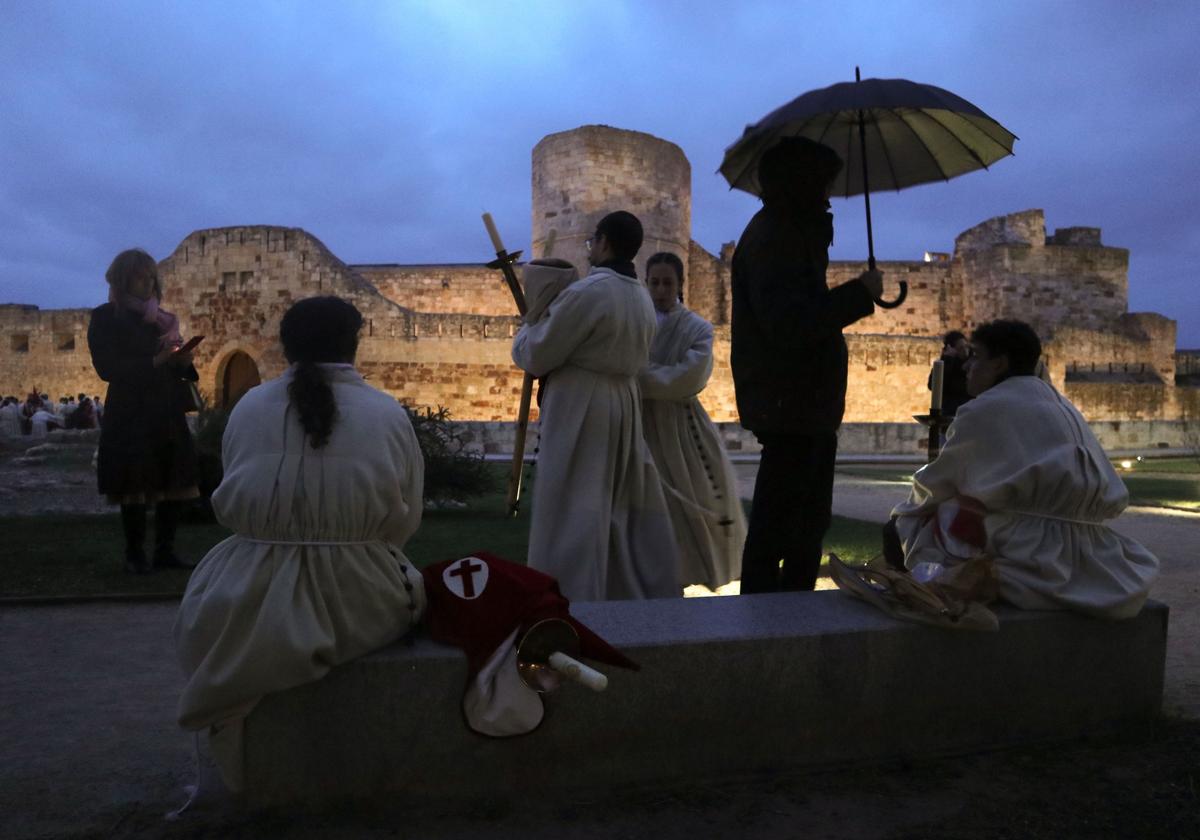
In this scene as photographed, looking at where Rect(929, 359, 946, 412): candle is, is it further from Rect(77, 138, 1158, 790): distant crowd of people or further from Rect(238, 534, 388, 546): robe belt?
Rect(238, 534, 388, 546): robe belt

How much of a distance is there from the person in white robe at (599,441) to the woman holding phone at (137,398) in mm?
2734

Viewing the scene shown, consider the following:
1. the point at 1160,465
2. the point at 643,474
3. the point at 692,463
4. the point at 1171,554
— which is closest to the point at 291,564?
the point at 643,474

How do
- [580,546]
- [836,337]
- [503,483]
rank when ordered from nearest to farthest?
[836,337] < [580,546] < [503,483]

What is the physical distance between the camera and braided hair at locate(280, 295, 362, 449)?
232 centimetres

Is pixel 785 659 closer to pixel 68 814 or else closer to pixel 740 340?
pixel 740 340

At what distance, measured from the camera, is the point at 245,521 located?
231cm

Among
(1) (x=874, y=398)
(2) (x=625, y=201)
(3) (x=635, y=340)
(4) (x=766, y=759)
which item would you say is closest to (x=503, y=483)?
(3) (x=635, y=340)

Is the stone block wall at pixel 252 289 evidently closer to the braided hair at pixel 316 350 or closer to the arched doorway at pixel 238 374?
the arched doorway at pixel 238 374

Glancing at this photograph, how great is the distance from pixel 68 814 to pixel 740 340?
2.40m

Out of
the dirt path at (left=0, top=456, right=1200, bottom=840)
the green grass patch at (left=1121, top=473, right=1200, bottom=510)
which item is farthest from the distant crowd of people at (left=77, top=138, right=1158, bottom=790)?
the green grass patch at (left=1121, top=473, right=1200, bottom=510)

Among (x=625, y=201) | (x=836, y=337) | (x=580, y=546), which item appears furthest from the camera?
(x=625, y=201)

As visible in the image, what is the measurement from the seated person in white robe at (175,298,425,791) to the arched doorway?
20885mm

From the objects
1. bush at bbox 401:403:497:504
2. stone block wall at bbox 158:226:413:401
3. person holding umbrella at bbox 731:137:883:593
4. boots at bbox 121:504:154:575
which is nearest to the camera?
person holding umbrella at bbox 731:137:883:593

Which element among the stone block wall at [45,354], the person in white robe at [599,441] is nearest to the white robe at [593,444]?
the person in white robe at [599,441]
